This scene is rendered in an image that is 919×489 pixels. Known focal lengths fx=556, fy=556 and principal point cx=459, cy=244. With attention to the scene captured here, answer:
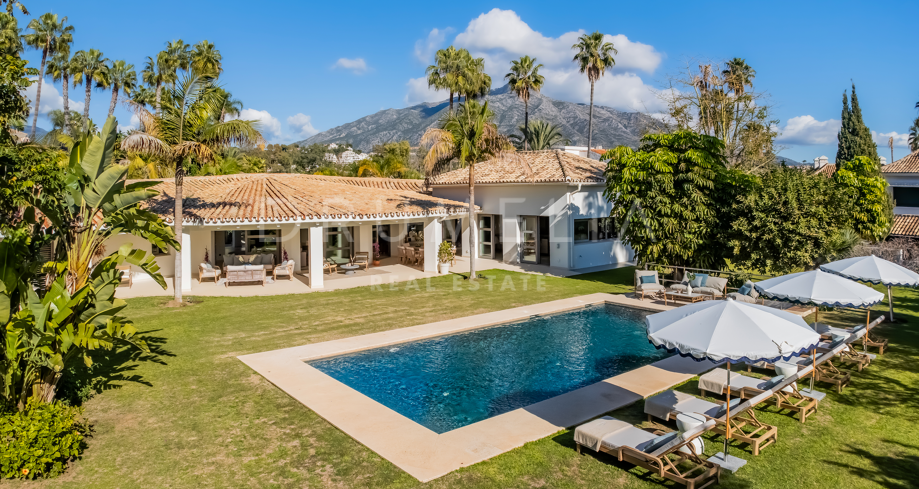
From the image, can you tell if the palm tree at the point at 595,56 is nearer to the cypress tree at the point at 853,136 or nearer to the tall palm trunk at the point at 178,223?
the cypress tree at the point at 853,136

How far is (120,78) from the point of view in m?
52.8

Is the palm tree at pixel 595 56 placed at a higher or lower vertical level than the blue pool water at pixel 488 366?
higher

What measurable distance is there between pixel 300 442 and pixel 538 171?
21.0 meters

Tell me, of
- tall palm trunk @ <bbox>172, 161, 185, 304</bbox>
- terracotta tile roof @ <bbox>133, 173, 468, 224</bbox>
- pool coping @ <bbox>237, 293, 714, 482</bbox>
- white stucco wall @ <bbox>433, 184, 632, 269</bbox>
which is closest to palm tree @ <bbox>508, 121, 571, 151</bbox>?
terracotta tile roof @ <bbox>133, 173, 468, 224</bbox>

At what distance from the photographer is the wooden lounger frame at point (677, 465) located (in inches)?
253

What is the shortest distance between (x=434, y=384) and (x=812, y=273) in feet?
25.0

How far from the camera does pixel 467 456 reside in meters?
7.18

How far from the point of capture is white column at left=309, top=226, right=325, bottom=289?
806 inches

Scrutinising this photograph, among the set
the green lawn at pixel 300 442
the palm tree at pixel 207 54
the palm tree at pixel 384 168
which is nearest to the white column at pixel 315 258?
the green lawn at pixel 300 442

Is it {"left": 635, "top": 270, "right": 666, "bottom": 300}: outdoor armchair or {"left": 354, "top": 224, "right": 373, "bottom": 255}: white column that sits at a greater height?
{"left": 354, "top": 224, "right": 373, "bottom": 255}: white column

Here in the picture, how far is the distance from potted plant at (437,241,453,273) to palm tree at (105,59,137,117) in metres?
43.7

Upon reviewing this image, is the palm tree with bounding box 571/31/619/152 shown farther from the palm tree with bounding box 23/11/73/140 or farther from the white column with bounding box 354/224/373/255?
the palm tree with bounding box 23/11/73/140

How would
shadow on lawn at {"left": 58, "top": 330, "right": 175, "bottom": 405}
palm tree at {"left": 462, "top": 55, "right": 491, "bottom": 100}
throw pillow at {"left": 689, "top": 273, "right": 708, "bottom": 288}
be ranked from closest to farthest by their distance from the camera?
1. shadow on lawn at {"left": 58, "top": 330, "right": 175, "bottom": 405}
2. throw pillow at {"left": 689, "top": 273, "right": 708, "bottom": 288}
3. palm tree at {"left": 462, "top": 55, "right": 491, "bottom": 100}

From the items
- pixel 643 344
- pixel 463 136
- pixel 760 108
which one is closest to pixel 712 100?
pixel 760 108
